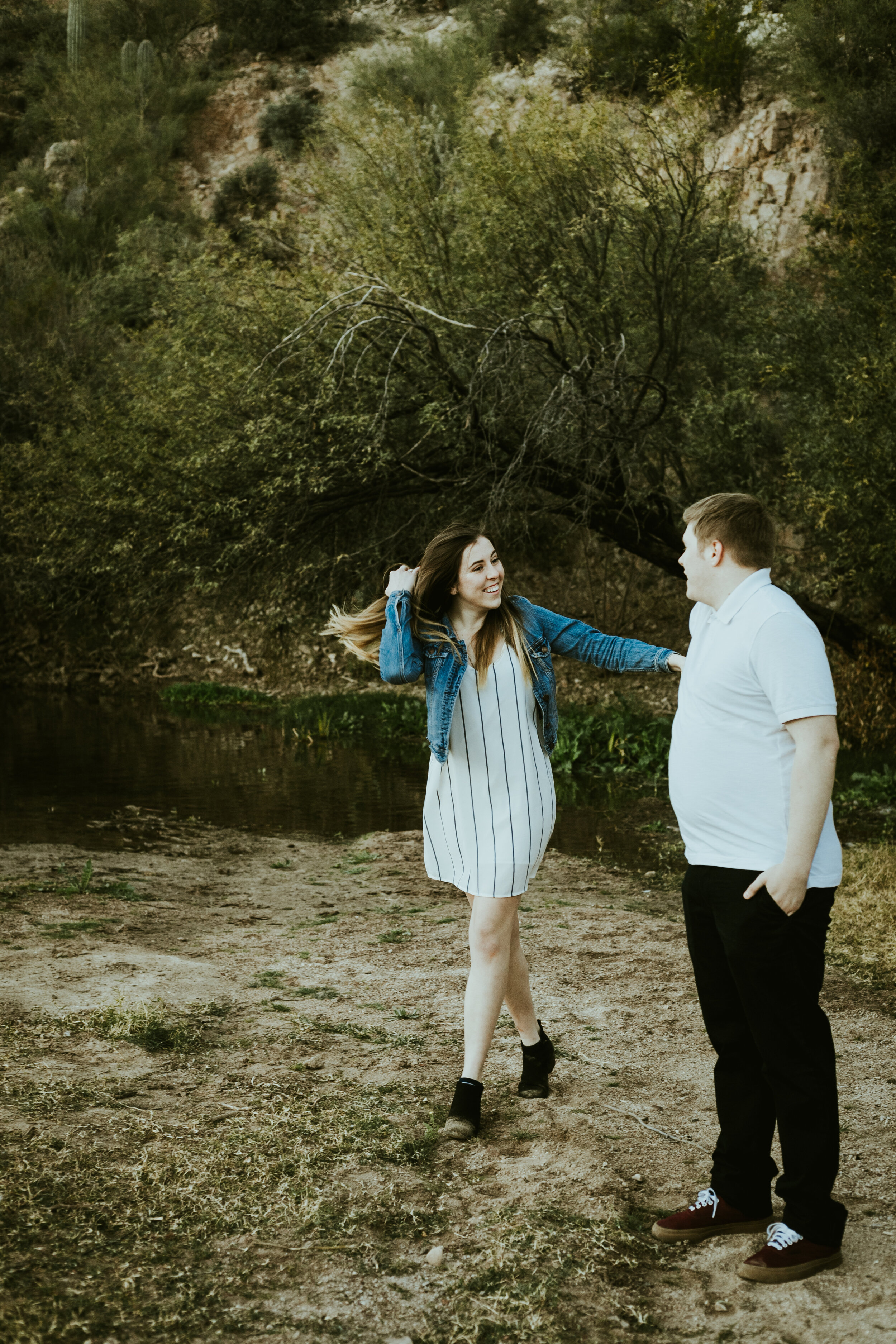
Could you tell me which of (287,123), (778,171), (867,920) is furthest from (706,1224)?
(287,123)

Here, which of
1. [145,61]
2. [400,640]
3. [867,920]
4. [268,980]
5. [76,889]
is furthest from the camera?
[145,61]

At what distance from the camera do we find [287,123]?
38.5m

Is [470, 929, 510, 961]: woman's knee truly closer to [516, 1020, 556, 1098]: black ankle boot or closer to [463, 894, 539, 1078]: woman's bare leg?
[463, 894, 539, 1078]: woman's bare leg

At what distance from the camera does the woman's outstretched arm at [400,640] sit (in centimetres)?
370

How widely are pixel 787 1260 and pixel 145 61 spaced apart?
152 ft

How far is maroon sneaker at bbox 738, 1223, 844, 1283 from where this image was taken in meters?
2.85

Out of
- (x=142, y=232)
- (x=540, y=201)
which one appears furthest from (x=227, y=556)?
(x=142, y=232)

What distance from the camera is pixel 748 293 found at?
58.2 feet

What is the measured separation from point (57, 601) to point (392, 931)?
15.5 meters

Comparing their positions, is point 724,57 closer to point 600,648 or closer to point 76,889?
point 76,889

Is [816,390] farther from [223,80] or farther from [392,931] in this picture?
[223,80]

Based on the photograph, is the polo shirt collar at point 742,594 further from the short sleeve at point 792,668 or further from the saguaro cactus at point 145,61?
the saguaro cactus at point 145,61

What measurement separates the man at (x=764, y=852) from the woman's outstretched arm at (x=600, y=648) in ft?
2.16

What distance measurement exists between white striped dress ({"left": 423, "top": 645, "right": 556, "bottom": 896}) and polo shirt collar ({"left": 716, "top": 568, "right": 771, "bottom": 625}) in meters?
1.03
